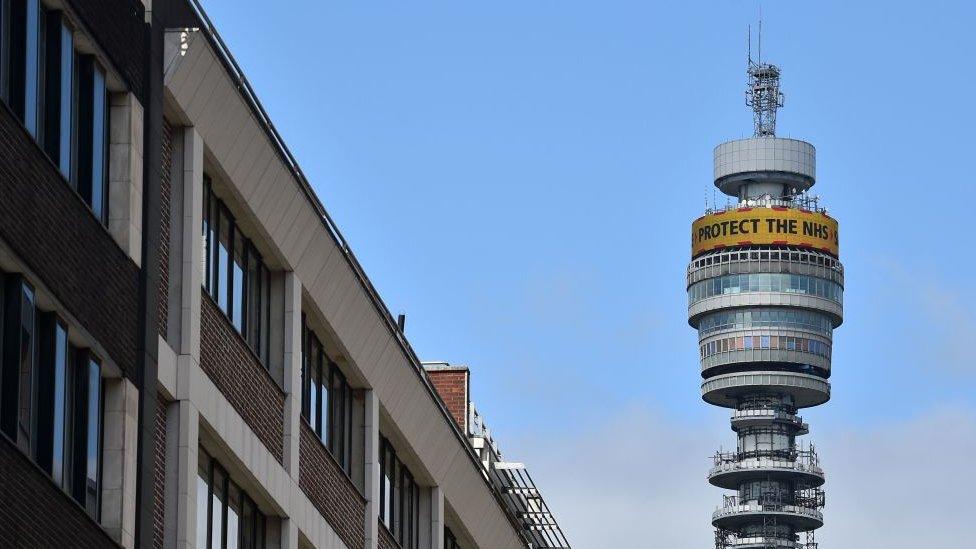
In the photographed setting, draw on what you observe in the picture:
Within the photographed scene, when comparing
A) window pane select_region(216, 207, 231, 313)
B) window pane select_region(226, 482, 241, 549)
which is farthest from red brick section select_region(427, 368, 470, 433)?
window pane select_region(216, 207, 231, 313)

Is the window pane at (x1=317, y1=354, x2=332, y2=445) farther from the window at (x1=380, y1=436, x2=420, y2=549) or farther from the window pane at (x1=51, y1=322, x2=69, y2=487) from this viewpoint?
the window pane at (x1=51, y1=322, x2=69, y2=487)

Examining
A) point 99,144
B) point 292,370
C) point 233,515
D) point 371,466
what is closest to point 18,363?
point 99,144

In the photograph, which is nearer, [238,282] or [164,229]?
[164,229]

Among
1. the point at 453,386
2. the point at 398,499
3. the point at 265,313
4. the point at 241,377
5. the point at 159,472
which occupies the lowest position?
the point at 159,472

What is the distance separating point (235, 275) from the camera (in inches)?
1411

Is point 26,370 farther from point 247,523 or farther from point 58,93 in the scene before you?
point 247,523

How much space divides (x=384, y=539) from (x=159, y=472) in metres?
14.4

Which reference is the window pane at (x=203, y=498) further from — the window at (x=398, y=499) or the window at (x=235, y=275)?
the window at (x=398, y=499)

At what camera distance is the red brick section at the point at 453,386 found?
196 feet

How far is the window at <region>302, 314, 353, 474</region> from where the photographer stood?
1575 inches

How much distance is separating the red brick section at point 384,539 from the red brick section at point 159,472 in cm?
1303

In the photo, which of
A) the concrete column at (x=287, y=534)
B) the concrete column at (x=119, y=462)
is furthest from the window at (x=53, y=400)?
the concrete column at (x=287, y=534)

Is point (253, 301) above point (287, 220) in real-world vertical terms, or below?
below

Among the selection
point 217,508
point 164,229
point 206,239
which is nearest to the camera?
point 164,229
